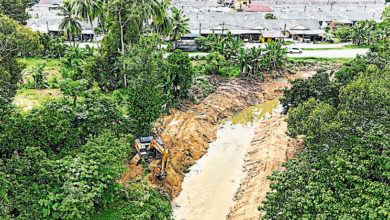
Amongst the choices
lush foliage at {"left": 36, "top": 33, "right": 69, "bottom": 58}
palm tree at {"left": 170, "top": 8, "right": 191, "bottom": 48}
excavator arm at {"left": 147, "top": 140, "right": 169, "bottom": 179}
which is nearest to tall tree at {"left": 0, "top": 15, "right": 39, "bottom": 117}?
excavator arm at {"left": 147, "top": 140, "right": 169, "bottom": 179}

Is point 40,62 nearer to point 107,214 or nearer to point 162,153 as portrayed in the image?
point 162,153

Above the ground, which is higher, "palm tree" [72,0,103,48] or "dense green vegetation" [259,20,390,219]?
"palm tree" [72,0,103,48]

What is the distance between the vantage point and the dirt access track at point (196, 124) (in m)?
22.4

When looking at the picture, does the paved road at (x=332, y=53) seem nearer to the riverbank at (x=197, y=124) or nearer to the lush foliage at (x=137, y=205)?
the riverbank at (x=197, y=124)

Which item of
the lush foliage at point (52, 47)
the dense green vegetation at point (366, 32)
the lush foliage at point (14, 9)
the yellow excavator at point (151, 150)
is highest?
the lush foliage at point (14, 9)

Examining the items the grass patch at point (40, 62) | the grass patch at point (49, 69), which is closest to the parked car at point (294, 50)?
the grass patch at point (49, 69)

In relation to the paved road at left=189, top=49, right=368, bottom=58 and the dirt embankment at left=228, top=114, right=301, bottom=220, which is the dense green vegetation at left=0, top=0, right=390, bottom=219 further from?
the paved road at left=189, top=49, right=368, bottom=58

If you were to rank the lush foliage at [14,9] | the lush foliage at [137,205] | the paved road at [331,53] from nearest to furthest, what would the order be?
the lush foliage at [137,205] → the lush foliage at [14,9] → the paved road at [331,53]

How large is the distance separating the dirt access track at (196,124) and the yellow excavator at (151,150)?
0.51m

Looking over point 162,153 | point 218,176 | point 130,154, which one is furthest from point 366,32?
point 130,154

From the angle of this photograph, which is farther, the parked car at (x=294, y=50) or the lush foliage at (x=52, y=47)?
the parked car at (x=294, y=50)

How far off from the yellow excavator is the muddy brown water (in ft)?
8.53

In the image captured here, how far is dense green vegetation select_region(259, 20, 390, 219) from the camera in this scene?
44.2ft

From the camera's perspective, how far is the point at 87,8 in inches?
1358
